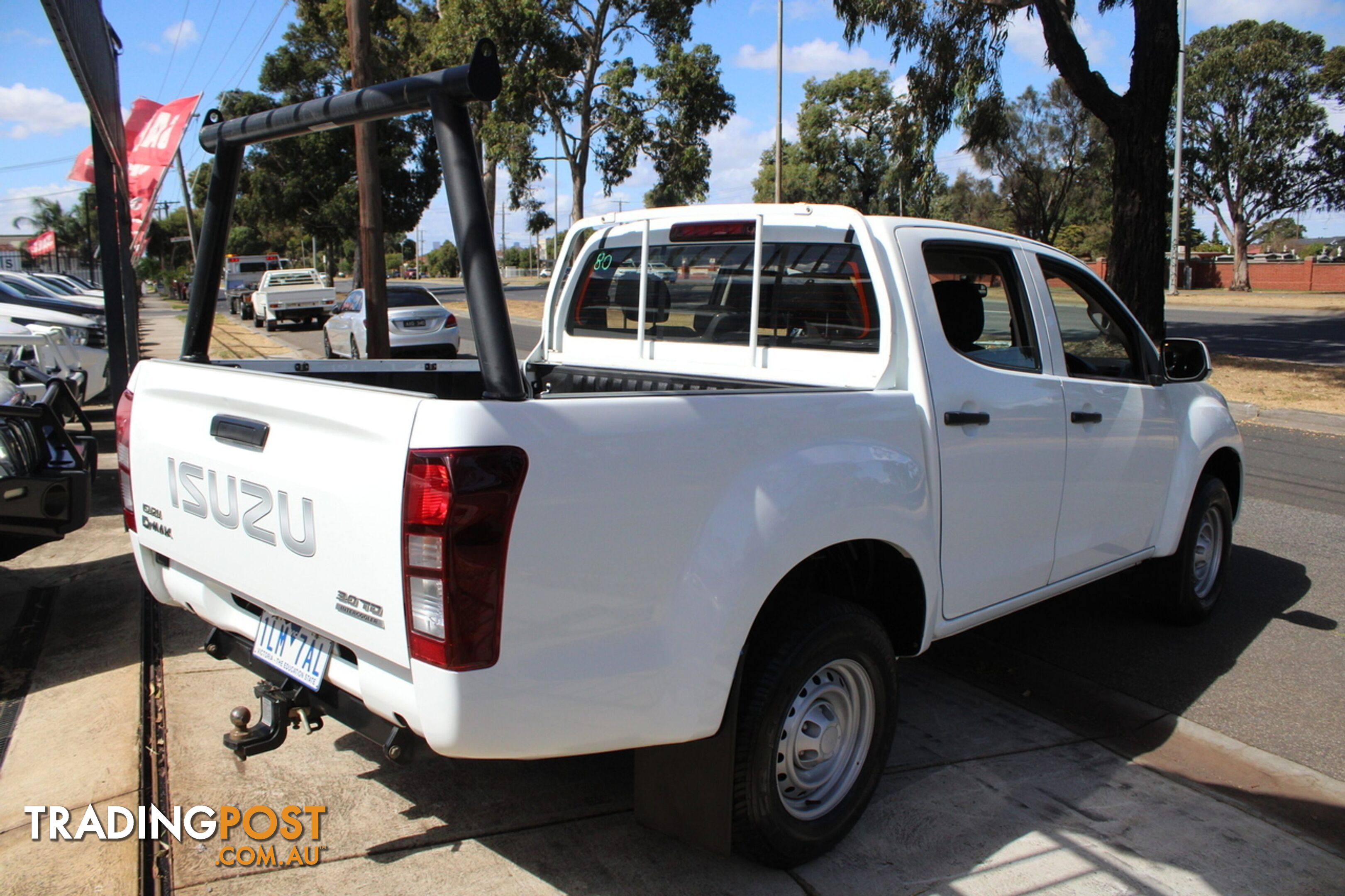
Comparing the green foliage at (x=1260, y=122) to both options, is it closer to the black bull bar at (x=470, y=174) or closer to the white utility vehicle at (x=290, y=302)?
the white utility vehicle at (x=290, y=302)

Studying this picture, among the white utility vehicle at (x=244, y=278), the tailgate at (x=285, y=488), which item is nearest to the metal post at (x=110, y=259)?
the tailgate at (x=285, y=488)

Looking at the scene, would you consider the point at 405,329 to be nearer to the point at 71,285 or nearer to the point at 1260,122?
the point at 71,285

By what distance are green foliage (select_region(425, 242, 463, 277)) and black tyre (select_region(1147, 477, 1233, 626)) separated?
71436mm

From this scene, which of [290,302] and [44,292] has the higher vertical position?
[290,302]

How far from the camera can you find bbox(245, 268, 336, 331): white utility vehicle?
29500 millimetres

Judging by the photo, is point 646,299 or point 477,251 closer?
point 477,251

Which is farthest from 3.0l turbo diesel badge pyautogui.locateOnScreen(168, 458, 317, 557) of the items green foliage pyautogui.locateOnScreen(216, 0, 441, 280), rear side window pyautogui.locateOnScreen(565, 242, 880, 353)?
green foliage pyautogui.locateOnScreen(216, 0, 441, 280)

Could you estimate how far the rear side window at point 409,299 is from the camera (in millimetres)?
19438

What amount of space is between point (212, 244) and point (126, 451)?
0.83 metres

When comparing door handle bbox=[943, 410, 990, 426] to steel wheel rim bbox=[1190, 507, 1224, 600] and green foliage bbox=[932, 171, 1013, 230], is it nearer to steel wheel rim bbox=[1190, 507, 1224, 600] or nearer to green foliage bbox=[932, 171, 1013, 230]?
steel wheel rim bbox=[1190, 507, 1224, 600]

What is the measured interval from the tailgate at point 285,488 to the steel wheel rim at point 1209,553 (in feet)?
14.5

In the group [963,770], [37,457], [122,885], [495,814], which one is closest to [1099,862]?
[963,770]

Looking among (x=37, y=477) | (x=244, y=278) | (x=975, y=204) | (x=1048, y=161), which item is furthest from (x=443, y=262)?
(x=37, y=477)

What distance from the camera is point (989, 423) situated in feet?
11.4
